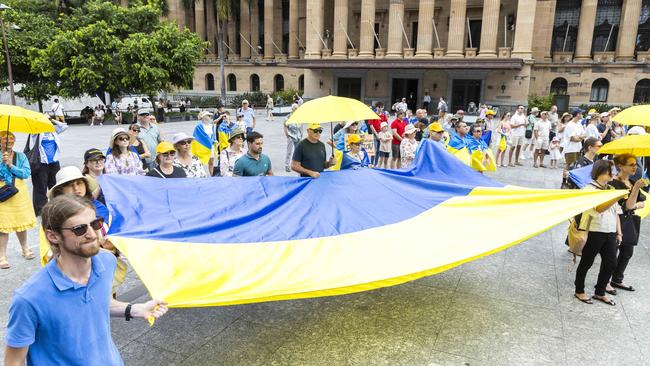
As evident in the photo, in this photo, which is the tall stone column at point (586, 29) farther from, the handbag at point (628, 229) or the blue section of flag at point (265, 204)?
the blue section of flag at point (265, 204)

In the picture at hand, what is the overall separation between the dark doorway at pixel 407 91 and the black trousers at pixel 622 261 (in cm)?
3462

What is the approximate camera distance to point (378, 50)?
130 feet

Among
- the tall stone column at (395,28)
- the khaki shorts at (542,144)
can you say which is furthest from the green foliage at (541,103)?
the khaki shorts at (542,144)

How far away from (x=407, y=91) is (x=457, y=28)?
692 cm

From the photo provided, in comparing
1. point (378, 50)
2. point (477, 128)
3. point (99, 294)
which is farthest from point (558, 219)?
point (378, 50)

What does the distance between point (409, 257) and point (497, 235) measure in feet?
3.44

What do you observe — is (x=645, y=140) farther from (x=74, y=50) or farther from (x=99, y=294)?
(x=74, y=50)

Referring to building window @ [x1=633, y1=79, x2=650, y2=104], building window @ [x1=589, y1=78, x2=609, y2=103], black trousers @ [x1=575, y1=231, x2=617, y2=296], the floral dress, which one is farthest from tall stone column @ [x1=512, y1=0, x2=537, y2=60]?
the floral dress

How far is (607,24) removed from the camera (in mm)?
37312

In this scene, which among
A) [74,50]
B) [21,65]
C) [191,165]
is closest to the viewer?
[191,165]

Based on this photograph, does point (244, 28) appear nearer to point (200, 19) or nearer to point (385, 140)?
point (200, 19)

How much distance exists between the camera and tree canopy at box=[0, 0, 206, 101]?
26016 millimetres

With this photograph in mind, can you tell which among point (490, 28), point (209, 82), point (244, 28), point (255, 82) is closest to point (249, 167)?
point (490, 28)

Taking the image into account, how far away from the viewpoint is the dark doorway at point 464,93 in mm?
36469
